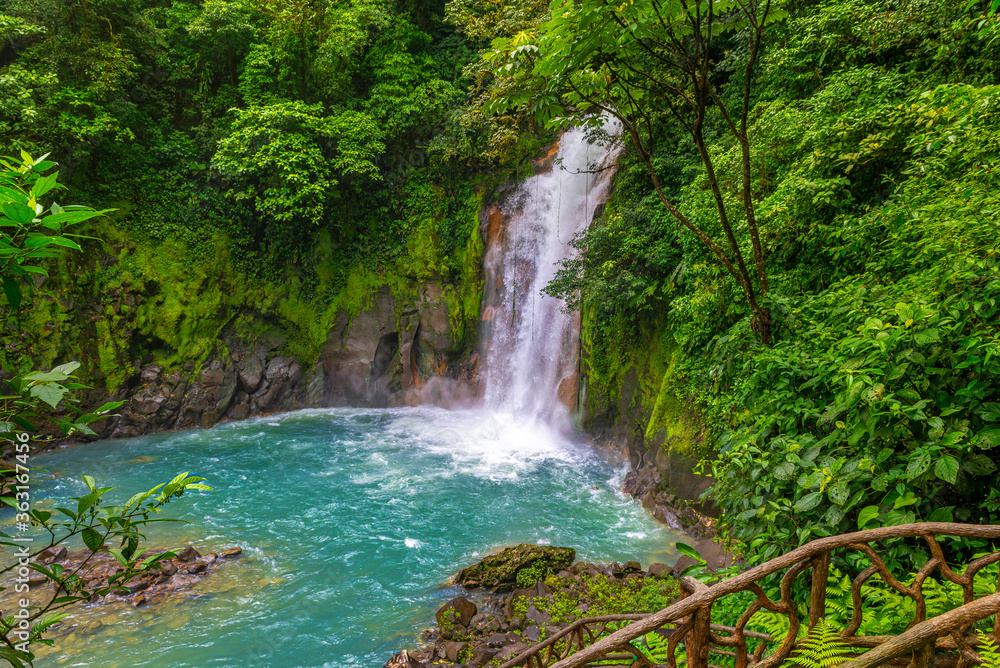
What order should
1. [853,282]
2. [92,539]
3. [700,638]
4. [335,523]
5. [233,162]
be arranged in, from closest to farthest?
[92,539] → [700,638] → [853,282] → [335,523] → [233,162]

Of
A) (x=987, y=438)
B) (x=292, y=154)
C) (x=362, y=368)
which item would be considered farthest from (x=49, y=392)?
(x=362, y=368)

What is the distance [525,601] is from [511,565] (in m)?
0.70

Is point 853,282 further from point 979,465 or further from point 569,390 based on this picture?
point 569,390

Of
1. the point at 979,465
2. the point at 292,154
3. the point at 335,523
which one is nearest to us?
the point at 979,465

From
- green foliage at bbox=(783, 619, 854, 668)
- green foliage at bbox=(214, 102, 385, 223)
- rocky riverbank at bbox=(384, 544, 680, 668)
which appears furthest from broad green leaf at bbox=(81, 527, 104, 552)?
green foliage at bbox=(214, 102, 385, 223)

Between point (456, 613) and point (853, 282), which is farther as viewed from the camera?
point (456, 613)

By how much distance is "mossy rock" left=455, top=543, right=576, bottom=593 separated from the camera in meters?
6.05

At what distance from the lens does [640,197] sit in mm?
8977

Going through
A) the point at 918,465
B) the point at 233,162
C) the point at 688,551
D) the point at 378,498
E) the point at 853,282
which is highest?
the point at 233,162

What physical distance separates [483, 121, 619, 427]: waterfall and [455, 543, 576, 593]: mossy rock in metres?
5.11

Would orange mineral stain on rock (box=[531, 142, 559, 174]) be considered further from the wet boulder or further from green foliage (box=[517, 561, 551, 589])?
the wet boulder

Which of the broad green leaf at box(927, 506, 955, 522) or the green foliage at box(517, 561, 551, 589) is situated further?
the green foliage at box(517, 561, 551, 589)

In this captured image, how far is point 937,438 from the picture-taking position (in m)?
2.38

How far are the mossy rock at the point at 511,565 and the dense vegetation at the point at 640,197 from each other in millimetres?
2615
